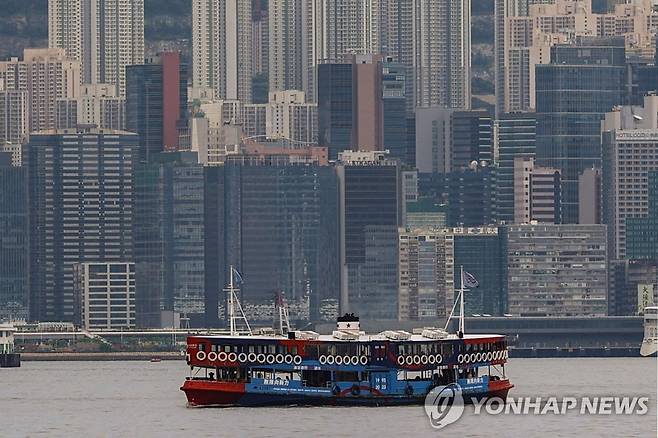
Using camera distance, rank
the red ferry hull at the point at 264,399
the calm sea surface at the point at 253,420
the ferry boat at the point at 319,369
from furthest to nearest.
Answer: the red ferry hull at the point at 264,399 < the ferry boat at the point at 319,369 < the calm sea surface at the point at 253,420

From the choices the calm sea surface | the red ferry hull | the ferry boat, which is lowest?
the calm sea surface

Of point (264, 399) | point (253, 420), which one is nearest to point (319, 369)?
point (264, 399)

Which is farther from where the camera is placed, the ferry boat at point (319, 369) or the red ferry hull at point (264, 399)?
the red ferry hull at point (264, 399)

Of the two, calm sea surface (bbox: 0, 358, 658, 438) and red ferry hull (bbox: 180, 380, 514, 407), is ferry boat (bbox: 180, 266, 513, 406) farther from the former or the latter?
calm sea surface (bbox: 0, 358, 658, 438)

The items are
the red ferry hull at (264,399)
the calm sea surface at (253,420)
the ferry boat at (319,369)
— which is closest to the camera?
the calm sea surface at (253,420)

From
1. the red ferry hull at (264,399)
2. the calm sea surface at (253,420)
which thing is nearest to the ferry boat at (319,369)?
the red ferry hull at (264,399)

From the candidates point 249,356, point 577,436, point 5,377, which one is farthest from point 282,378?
point 5,377

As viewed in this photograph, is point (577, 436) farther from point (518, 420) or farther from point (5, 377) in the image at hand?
point (5, 377)

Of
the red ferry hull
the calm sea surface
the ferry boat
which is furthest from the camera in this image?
the red ferry hull

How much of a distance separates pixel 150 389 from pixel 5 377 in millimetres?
30041

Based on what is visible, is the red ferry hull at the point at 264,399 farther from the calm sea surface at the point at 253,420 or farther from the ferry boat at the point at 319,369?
the calm sea surface at the point at 253,420

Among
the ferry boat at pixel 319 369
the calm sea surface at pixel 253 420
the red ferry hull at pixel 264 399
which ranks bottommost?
the calm sea surface at pixel 253 420

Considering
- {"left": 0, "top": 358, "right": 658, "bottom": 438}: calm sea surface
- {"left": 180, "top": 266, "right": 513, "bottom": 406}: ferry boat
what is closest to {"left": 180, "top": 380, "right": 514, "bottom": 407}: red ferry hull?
{"left": 180, "top": 266, "right": 513, "bottom": 406}: ferry boat

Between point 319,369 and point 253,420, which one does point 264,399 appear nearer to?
point 319,369
